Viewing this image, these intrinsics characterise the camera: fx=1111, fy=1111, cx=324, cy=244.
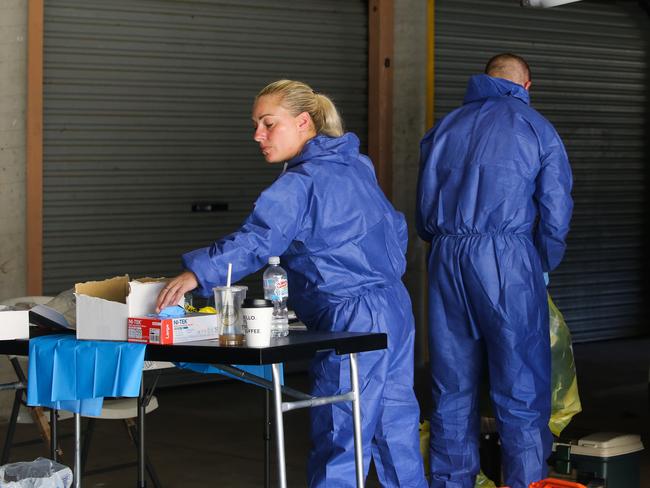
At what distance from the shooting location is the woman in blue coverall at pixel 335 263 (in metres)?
3.26

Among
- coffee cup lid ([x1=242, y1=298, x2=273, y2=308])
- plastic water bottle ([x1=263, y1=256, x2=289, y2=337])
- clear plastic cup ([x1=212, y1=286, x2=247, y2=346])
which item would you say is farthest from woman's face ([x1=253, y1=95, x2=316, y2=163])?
coffee cup lid ([x1=242, y1=298, x2=273, y2=308])

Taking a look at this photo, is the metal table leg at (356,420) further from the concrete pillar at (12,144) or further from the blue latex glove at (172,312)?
the concrete pillar at (12,144)

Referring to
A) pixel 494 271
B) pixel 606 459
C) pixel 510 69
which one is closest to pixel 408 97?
pixel 510 69

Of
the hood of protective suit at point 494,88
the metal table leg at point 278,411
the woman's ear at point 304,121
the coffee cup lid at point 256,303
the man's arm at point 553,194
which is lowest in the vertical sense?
the metal table leg at point 278,411

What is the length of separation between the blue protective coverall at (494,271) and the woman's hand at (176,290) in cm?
136

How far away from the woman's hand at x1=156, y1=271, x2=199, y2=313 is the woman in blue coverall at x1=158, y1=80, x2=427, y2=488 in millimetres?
33

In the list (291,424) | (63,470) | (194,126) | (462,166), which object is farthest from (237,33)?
(63,470)

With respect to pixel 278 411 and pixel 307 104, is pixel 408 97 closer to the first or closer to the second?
pixel 307 104

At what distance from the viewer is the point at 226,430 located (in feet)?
19.2

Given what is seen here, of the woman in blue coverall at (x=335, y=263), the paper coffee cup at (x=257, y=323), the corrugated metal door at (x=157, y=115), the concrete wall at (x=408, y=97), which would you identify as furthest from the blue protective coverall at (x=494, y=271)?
the concrete wall at (x=408, y=97)

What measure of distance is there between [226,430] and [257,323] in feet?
10.0

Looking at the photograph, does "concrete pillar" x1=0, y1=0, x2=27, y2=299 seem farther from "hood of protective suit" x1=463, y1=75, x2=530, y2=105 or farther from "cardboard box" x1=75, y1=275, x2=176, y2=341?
"cardboard box" x1=75, y1=275, x2=176, y2=341

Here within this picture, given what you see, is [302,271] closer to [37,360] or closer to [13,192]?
[37,360]

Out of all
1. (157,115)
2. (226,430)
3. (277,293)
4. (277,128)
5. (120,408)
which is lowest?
(226,430)
